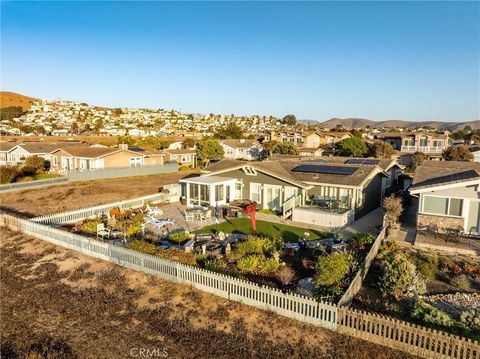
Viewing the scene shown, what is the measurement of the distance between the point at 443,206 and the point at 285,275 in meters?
10.5

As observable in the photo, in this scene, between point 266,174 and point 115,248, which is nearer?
point 115,248

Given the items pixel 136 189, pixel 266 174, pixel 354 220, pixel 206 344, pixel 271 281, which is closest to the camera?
pixel 206 344

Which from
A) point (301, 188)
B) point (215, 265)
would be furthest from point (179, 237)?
point (301, 188)

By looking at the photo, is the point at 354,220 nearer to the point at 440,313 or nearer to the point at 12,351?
the point at 440,313

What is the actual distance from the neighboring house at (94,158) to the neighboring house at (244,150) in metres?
22.1

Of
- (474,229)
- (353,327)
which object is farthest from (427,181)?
(353,327)

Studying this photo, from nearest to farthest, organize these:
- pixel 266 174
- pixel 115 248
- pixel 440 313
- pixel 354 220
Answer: pixel 440 313, pixel 115 248, pixel 354 220, pixel 266 174

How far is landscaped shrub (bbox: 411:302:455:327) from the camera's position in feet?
32.3

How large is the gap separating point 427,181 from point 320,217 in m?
6.46

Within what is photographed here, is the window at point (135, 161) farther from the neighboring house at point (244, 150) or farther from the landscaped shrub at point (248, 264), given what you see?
the landscaped shrub at point (248, 264)

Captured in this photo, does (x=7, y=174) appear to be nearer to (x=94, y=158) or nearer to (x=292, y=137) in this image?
(x=94, y=158)

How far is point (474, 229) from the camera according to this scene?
17359mm

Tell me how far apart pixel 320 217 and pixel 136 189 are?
2190 cm

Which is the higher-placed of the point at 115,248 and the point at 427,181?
the point at 427,181
